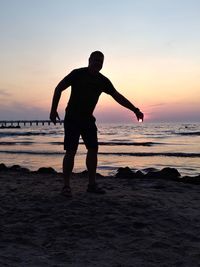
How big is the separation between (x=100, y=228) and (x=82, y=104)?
78.3 inches

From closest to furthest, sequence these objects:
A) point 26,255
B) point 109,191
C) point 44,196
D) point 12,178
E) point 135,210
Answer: point 26,255 → point 135,210 → point 44,196 → point 109,191 → point 12,178

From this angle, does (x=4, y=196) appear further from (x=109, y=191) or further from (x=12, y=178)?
(x=12, y=178)

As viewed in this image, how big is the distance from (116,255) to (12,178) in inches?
171

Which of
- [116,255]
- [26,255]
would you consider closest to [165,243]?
[116,255]

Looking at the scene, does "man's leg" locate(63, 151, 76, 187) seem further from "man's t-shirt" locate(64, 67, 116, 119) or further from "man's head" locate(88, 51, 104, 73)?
"man's head" locate(88, 51, 104, 73)

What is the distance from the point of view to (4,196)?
5242mm

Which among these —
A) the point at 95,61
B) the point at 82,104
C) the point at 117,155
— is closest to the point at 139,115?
the point at 82,104

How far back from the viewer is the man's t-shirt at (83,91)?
526 cm

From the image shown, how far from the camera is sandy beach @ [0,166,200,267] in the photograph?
10.5 feet

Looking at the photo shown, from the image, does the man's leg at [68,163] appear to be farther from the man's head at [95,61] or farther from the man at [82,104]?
the man's head at [95,61]

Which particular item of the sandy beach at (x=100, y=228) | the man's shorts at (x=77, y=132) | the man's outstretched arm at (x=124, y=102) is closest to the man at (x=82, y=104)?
the man's shorts at (x=77, y=132)

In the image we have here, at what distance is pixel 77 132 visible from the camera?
17.4 feet

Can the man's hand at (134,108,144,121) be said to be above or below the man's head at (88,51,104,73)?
below

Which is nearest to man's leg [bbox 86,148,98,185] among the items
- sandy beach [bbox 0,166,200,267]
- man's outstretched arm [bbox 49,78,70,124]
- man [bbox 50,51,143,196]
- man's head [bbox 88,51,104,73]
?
man [bbox 50,51,143,196]
